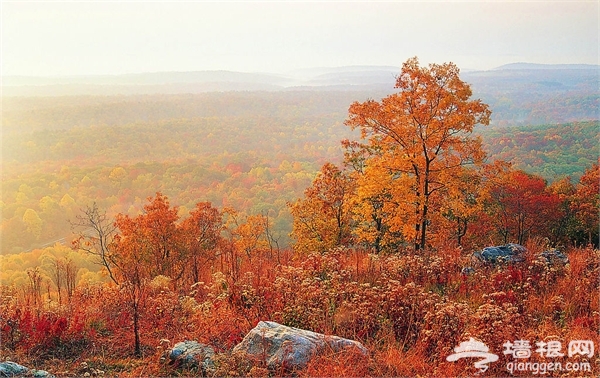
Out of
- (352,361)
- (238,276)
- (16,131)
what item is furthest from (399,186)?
(16,131)

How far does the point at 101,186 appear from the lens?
93.8 m

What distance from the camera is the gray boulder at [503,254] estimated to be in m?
8.81

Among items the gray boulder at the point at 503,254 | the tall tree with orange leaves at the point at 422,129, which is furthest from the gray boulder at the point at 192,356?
the tall tree with orange leaves at the point at 422,129

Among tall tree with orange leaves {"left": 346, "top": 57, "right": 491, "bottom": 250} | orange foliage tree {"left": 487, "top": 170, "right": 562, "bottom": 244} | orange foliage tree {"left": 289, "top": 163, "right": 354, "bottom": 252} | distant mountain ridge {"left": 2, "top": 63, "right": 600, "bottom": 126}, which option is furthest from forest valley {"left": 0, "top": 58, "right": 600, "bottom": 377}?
distant mountain ridge {"left": 2, "top": 63, "right": 600, "bottom": 126}

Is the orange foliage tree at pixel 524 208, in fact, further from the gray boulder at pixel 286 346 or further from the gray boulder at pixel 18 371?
the gray boulder at pixel 18 371

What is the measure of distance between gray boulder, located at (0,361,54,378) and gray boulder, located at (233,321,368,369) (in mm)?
2080

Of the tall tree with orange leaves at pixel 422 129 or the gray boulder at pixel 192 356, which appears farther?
the tall tree with orange leaves at pixel 422 129

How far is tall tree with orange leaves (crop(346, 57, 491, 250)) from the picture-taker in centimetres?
1510

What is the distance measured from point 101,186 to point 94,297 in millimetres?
92900

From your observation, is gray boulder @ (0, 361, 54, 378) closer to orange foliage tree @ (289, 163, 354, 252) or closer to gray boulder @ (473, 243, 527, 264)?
gray boulder @ (473, 243, 527, 264)

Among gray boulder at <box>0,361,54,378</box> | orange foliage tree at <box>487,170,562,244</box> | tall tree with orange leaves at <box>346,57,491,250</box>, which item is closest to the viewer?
gray boulder at <box>0,361,54,378</box>

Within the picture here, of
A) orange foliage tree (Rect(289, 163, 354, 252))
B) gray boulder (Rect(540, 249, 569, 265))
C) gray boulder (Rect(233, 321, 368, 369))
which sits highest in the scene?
gray boulder (Rect(233, 321, 368, 369))

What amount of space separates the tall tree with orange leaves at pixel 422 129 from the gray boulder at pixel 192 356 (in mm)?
10432

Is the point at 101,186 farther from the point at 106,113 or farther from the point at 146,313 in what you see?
the point at 146,313
